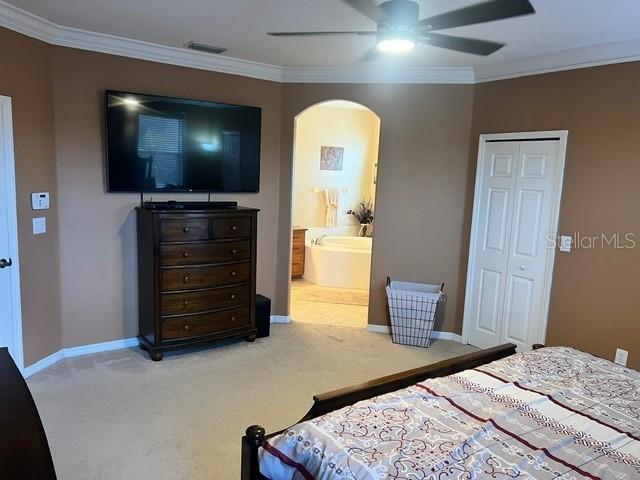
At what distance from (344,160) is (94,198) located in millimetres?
4614

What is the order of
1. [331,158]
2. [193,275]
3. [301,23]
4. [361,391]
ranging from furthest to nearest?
1. [331,158]
2. [193,275]
3. [301,23]
4. [361,391]

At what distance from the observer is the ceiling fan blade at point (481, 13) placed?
2039 mm

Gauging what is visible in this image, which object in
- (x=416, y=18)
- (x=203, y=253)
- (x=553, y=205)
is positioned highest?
(x=416, y=18)

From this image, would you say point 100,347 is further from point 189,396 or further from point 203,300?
point 189,396

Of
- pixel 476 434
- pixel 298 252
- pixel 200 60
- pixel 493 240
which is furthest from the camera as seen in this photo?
pixel 298 252

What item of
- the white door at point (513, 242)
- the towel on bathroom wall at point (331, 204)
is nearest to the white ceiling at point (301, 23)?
the white door at point (513, 242)

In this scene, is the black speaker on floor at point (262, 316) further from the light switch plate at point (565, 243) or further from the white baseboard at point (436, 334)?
the light switch plate at point (565, 243)

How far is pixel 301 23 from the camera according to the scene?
10.3ft

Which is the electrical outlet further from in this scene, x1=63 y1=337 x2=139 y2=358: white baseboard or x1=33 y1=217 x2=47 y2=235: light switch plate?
x1=33 y1=217 x2=47 y2=235: light switch plate

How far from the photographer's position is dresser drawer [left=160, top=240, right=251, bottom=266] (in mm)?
3727

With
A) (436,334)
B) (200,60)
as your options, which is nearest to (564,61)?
(436,334)

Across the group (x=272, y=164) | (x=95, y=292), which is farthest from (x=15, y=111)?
(x=272, y=164)

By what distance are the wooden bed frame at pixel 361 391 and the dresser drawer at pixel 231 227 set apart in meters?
2.14

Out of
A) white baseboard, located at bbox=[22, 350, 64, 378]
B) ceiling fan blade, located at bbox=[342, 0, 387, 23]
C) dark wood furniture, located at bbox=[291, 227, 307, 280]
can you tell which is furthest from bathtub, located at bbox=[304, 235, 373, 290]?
ceiling fan blade, located at bbox=[342, 0, 387, 23]
